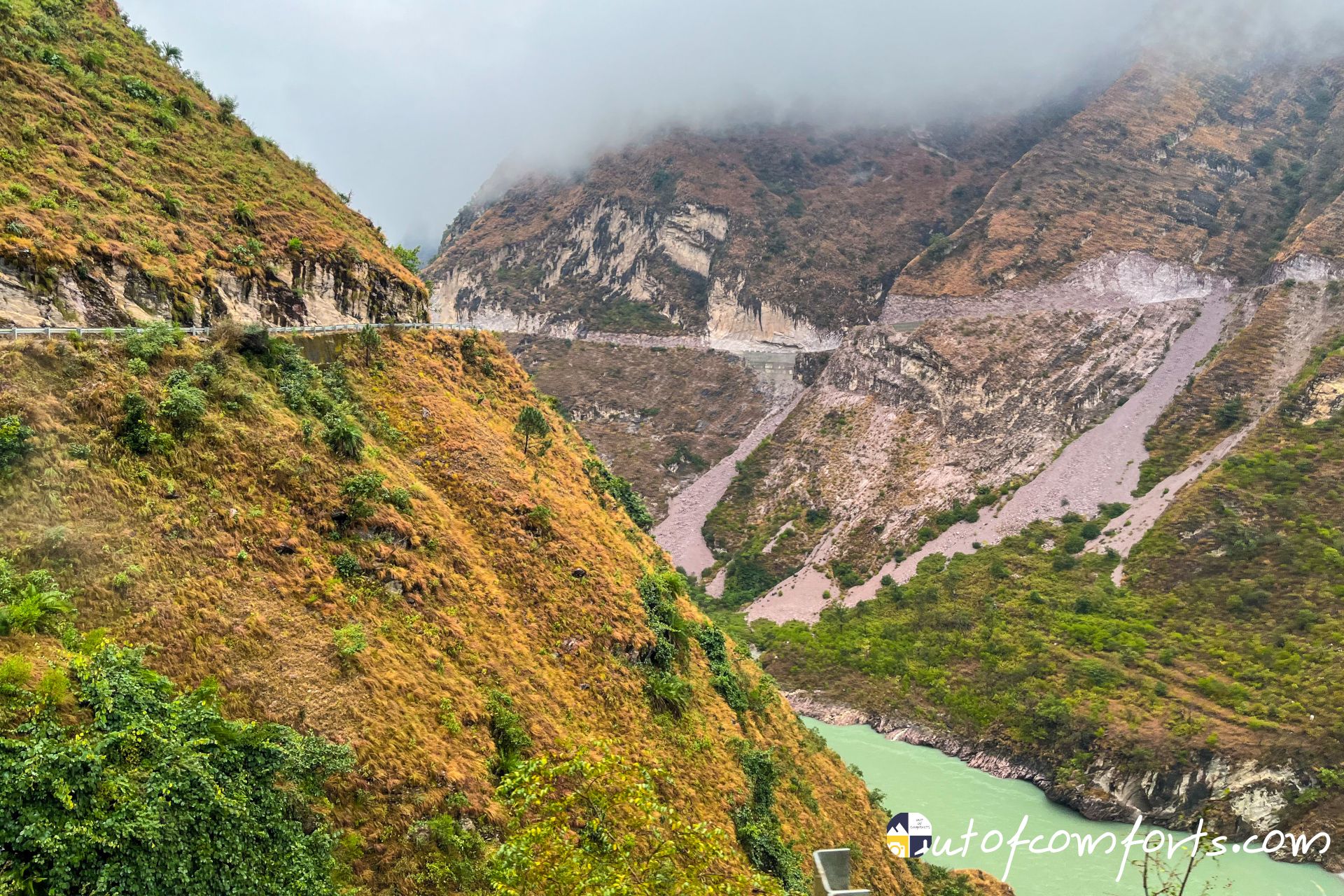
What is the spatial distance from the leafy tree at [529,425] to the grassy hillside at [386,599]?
135 centimetres

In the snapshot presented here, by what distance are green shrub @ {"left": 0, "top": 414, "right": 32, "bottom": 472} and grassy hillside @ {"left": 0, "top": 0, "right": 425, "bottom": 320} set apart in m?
3.86

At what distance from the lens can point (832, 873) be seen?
802 centimetres

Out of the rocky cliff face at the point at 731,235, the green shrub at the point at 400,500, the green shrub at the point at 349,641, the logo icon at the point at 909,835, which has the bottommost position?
the logo icon at the point at 909,835

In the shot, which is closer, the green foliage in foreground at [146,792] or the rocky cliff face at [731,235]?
the green foliage in foreground at [146,792]

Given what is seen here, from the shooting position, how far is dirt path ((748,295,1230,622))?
231 ft

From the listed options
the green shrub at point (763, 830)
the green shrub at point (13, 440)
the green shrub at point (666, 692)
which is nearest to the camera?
the green shrub at point (13, 440)

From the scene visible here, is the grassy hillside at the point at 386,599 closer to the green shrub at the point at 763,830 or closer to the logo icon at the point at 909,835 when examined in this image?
the green shrub at the point at 763,830

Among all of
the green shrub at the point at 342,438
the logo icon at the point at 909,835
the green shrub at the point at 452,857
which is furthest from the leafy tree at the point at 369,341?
the logo icon at the point at 909,835

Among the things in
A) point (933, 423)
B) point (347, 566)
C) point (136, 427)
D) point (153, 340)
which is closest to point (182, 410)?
point (136, 427)

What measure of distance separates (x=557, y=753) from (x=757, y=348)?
99.6 meters

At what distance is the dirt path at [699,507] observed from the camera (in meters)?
87.5

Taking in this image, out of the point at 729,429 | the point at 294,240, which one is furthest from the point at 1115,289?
the point at 294,240

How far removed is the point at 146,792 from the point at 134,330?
902cm

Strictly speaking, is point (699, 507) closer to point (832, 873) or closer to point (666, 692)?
point (666, 692)
